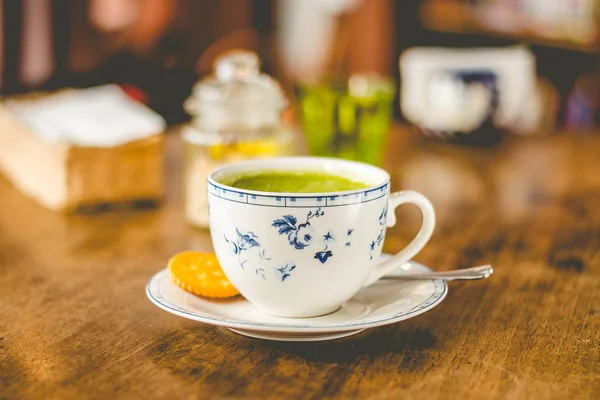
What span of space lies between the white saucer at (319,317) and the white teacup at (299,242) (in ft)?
0.06

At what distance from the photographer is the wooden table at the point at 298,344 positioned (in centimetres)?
53

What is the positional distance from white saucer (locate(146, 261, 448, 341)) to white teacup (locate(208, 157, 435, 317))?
0.02m

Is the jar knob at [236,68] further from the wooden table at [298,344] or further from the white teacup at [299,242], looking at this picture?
the white teacup at [299,242]

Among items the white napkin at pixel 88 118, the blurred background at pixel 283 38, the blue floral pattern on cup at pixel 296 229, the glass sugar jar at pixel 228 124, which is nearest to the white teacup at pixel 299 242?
the blue floral pattern on cup at pixel 296 229

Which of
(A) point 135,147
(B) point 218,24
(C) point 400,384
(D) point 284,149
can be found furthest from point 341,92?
(B) point 218,24

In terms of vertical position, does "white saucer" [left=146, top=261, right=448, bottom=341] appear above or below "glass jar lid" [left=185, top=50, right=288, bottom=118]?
below

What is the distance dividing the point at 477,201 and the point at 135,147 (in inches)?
21.2

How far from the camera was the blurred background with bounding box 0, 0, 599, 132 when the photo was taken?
3.01 m

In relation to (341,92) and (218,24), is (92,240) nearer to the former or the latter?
(341,92)

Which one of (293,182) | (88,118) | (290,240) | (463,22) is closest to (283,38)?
(463,22)

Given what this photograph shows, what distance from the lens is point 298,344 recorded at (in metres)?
0.60

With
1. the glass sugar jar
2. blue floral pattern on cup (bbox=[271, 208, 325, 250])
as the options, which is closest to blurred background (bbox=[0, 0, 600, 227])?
the glass sugar jar

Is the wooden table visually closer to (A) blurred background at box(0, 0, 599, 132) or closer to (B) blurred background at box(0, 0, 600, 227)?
(B) blurred background at box(0, 0, 600, 227)

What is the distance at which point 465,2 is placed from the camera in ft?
12.2
